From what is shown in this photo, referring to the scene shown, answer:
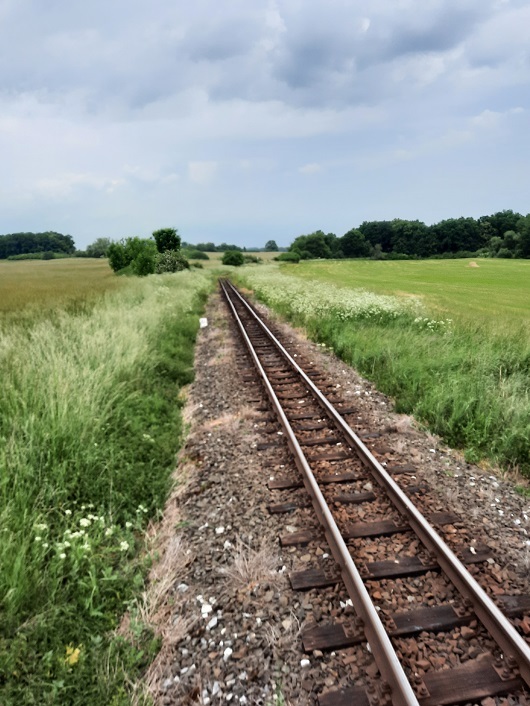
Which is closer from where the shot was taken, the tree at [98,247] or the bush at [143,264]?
the bush at [143,264]

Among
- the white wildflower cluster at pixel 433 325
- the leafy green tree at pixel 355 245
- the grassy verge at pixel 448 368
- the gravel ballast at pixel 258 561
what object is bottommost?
the gravel ballast at pixel 258 561

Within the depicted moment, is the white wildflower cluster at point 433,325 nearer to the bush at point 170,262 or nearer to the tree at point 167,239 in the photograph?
the bush at point 170,262

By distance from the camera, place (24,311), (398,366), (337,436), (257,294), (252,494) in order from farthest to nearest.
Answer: (257,294), (24,311), (398,366), (337,436), (252,494)

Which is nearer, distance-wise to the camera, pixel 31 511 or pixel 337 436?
pixel 31 511

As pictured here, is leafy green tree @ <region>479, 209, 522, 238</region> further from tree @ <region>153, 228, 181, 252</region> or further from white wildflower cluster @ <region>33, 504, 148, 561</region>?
white wildflower cluster @ <region>33, 504, 148, 561</region>

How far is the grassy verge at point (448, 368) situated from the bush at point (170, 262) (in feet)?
152

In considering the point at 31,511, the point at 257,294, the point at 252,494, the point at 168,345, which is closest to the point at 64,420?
the point at 31,511

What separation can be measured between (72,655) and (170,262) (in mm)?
62094

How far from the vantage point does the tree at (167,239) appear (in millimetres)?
70250

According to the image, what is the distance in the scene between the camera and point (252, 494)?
213 inches

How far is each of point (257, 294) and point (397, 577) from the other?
2836 centimetres

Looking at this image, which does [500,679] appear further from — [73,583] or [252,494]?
[73,583]

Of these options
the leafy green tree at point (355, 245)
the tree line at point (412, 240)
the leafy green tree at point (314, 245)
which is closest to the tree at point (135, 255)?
the tree line at point (412, 240)

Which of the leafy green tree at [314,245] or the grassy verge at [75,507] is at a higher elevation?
the leafy green tree at [314,245]
